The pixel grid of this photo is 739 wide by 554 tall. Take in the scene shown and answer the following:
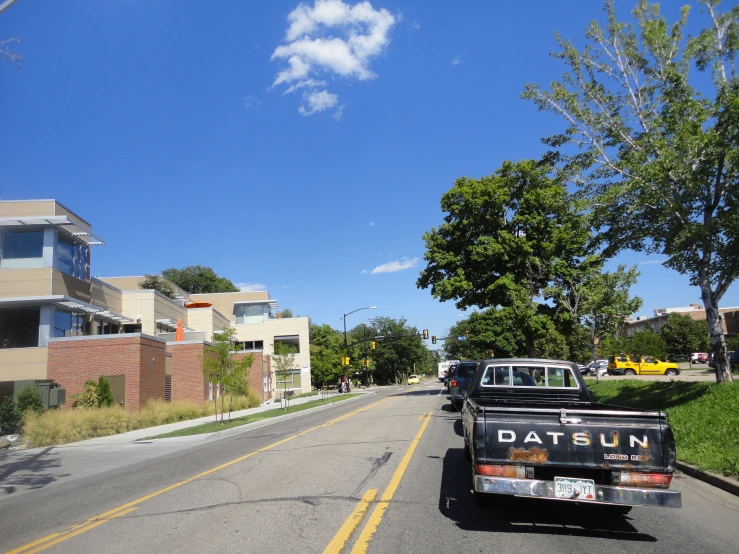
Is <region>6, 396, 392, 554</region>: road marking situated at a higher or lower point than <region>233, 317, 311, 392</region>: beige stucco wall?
lower

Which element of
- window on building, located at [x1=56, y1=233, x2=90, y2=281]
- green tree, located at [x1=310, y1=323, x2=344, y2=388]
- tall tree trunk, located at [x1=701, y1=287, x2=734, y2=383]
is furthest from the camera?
green tree, located at [x1=310, y1=323, x2=344, y2=388]

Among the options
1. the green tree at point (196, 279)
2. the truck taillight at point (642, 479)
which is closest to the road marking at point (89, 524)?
the truck taillight at point (642, 479)

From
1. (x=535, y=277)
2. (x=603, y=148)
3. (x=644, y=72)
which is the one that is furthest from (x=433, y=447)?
(x=535, y=277)

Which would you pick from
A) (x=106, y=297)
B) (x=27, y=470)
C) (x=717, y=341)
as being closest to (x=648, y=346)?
(x=717, y=341)

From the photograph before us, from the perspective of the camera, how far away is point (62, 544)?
6.02m

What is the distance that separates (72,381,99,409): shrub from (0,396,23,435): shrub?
3689 mm

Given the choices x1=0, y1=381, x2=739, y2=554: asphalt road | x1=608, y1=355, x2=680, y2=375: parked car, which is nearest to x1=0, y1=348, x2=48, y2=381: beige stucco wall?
x1=0, y1=381, x2=739, y2=554: asphalt road

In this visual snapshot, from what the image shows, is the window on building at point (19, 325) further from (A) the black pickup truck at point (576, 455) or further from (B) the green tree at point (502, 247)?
(A) the black pickup truck at point (576, 455)

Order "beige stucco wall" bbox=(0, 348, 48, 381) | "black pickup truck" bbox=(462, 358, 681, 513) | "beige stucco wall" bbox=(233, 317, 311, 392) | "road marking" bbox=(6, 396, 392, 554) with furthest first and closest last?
"beige stucco wall" bbox=(233, 317, 311, 392) → "beige stucco wall" bbox=(0, 348, 48, 381) → "road marking" bbox=(6, 396, 392, 554) → "black pickup truck" bbox=(462, 358, 681, 513)

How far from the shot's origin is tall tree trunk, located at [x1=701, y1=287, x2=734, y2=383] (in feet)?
43.7

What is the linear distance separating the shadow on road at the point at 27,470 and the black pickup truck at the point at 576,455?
362 inches

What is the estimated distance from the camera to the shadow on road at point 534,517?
5805mm

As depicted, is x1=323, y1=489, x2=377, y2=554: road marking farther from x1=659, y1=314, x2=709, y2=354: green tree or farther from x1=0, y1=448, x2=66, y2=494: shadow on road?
x1=659, y1=314, x2=709, y2=354: green tree

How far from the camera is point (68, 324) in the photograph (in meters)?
28.1
